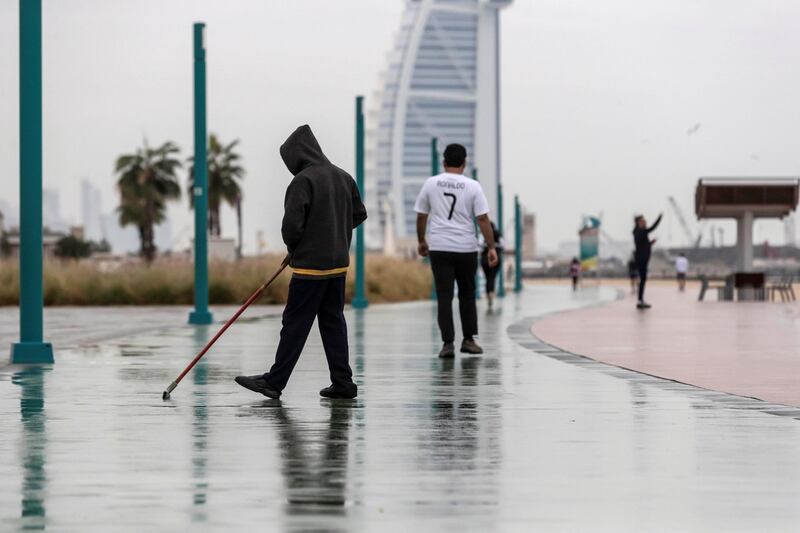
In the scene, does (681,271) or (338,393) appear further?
(681,271)

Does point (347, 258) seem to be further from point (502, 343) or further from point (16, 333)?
point (16, 333)

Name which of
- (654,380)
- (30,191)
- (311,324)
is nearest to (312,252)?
(311,324)

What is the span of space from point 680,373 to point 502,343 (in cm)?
487

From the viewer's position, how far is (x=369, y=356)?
15.7 m

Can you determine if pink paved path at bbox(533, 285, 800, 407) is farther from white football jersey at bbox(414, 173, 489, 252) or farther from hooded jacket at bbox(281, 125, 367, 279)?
hooded jacket at bbox(281, 125, 367, 279)

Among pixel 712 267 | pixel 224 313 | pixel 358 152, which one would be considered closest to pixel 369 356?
pixel 224 313

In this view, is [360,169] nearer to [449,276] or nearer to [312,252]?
[449,276]

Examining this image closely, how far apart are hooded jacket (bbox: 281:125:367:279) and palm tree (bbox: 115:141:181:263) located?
92033 millimetres

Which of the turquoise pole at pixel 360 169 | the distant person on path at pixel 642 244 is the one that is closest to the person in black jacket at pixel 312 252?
the distant person on path at pixel 642 244

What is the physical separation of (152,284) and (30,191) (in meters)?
24.0

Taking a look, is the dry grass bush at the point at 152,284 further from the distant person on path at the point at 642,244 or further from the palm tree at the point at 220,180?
the palm tree at the point at 220,180

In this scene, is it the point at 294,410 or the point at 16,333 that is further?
the point at 16,333

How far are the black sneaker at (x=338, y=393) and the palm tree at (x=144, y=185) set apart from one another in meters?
91.8

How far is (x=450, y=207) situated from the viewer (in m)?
14.8
